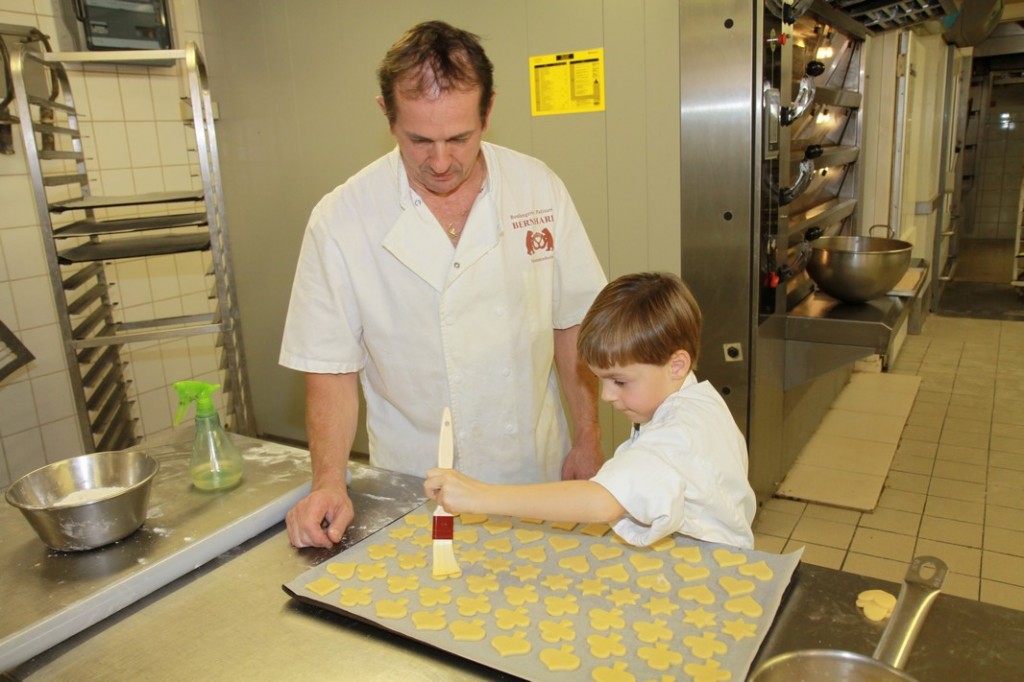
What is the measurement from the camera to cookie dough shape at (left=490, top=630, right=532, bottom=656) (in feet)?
2.98

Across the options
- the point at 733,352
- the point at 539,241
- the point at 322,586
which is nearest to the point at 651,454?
the point at 322,586

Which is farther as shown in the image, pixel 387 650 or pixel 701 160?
pixel 701 160

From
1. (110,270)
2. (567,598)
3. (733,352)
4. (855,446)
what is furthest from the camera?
(855,446)

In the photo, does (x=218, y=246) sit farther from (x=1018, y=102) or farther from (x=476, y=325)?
(x=1018, y=102)

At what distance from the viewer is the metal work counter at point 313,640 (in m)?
0.88

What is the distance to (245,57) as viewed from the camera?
3205mm

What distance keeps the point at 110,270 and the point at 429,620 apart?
2777 millimetres

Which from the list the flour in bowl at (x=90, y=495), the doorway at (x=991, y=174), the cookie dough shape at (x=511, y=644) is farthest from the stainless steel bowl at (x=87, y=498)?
the doorway at (x=991, y=174)

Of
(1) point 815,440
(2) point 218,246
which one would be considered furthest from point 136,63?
(1) point 815,440

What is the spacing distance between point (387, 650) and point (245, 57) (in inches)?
→ 117

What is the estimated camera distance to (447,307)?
154cm

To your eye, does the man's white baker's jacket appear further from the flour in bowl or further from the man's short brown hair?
the flour in bowl

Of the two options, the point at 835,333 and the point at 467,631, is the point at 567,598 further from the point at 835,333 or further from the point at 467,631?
the point at 835,333

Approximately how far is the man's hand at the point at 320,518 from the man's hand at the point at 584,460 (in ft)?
1.84
